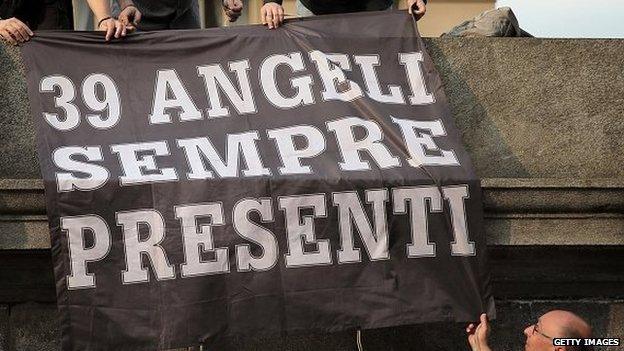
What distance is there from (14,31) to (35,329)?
5.24 ft

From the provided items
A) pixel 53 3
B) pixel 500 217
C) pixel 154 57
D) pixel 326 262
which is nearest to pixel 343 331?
pixel 326 262

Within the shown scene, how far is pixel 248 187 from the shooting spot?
5.75 metres

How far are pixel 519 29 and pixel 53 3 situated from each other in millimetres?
2790

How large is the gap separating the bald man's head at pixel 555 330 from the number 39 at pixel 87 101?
2.45 metres

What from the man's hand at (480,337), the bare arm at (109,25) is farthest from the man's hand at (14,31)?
the man's hand at (480,337)

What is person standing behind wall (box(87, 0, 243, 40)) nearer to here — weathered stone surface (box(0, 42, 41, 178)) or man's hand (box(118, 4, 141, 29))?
man's hand (box(118, 4, 141, 29))

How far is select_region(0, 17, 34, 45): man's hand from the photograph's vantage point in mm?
6031

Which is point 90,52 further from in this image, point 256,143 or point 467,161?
point 467,161

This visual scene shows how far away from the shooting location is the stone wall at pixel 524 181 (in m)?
6.11

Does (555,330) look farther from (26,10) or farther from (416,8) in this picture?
(26,10)

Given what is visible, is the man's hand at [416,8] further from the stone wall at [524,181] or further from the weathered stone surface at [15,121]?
the weathered stone surface at [15,121]

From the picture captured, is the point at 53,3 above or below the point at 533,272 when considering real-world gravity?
above

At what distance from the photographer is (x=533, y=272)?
6.34 metres

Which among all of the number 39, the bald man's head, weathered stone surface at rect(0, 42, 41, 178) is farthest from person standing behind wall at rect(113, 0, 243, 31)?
the bald man's head
